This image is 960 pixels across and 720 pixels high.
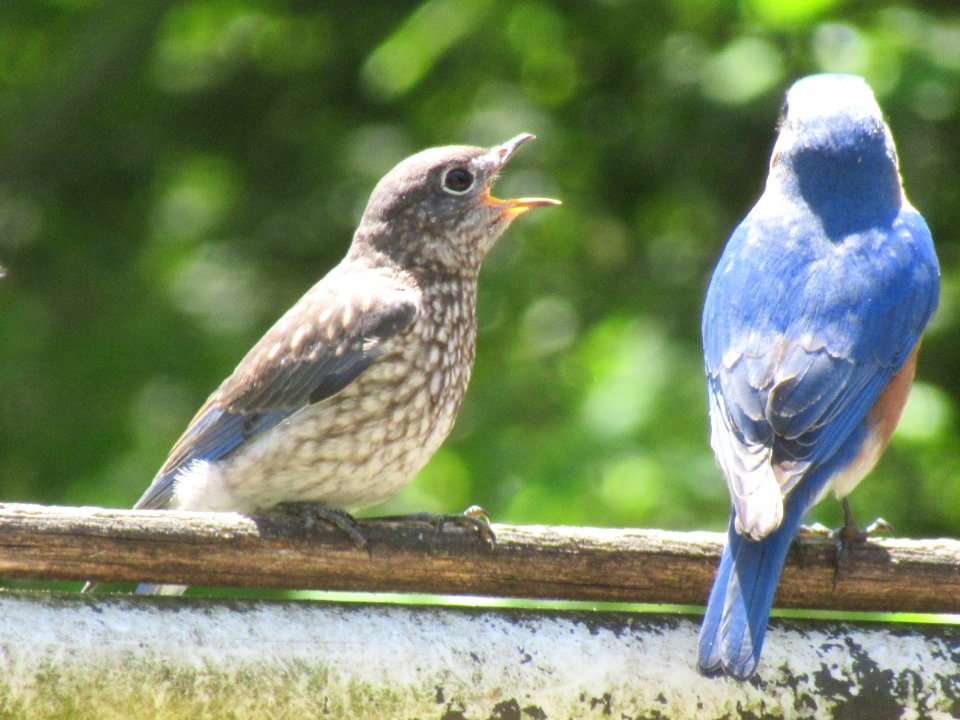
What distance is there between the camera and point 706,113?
19.5 feet

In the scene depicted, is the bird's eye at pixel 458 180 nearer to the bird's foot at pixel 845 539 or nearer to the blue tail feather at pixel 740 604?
the bird's foot at pixel 845 539

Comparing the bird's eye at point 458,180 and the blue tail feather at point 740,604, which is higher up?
the bird's eye at point 458,180

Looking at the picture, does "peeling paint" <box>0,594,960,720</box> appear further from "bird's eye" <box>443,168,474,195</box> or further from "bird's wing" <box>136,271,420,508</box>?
"bird's eye" <box>443,168,474,195</box>

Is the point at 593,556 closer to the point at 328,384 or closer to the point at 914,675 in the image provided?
the point at 914,675

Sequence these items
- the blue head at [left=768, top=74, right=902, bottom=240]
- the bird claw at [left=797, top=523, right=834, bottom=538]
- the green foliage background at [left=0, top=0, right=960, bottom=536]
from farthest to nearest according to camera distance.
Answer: the green foliage background at [left=0, top=0, right=960, bottom=536]
the blue head at [left=768, top=74, right=902, bottom=240]
the bird claw at [left=797, top=523, right=834, bottom=538]

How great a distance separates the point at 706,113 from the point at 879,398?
297cm

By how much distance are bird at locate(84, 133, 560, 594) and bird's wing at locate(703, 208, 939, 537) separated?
670 millimetres

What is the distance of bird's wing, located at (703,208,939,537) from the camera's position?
2.85m

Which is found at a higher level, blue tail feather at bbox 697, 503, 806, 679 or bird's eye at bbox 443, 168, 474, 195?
bird's eye at bbox 443, 168, 474, 195

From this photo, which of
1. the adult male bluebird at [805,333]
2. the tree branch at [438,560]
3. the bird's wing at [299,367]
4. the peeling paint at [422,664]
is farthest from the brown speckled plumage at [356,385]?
the peeling paint at [422,664]

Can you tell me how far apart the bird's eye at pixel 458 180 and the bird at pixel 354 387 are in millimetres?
35

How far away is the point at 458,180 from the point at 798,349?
1256 mm

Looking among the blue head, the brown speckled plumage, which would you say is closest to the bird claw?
the blue head

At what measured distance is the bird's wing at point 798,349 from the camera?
285 cm
